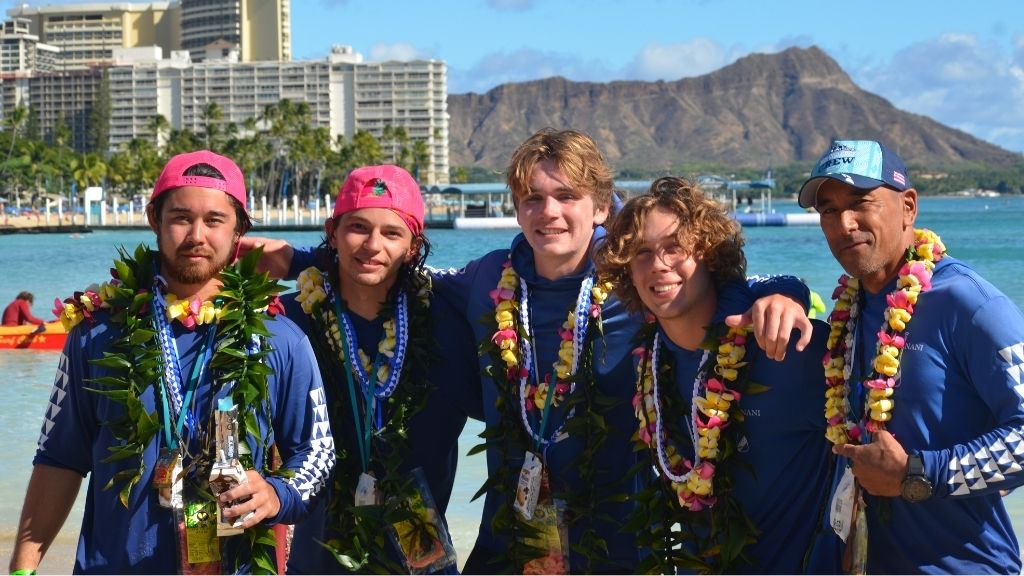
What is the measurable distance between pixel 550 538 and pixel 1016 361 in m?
1.72

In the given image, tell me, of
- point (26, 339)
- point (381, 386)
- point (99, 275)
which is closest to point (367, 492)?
point (381, 386)

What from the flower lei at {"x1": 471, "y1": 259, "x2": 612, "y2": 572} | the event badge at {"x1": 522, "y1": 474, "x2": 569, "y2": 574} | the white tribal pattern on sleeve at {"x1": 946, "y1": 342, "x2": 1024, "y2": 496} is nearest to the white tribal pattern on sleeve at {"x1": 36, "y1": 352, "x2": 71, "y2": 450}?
the flower lei at {"x1": 471, "y1": 259, "x2": 612, "y2": 572}

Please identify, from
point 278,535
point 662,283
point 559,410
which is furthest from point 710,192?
point 278,535

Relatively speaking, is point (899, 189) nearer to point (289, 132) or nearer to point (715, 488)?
point (715, 488)

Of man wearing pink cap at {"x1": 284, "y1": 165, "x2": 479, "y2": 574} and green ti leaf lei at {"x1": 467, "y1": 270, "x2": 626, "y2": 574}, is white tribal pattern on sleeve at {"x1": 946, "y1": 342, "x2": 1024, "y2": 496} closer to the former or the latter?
green ti leaf lei at {"x1": 467, "y1": 270, "x2": 626, "y2": 574}

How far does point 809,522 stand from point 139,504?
1980 millimetres

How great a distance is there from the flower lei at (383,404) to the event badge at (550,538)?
0.39m

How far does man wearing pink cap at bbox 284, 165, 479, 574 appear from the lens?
4.32 m

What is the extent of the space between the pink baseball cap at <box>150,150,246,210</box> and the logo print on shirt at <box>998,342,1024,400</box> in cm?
221

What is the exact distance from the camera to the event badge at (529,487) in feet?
13.9

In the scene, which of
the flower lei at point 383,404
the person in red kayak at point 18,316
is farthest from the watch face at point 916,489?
the person in red kayak at point 18,316

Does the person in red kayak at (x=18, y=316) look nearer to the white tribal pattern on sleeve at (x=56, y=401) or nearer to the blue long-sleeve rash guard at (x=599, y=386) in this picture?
the blue long-sleeve rash guard at (x=599, y=386)

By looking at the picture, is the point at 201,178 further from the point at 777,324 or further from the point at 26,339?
the point at 26,339

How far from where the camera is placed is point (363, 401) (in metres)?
4.41
